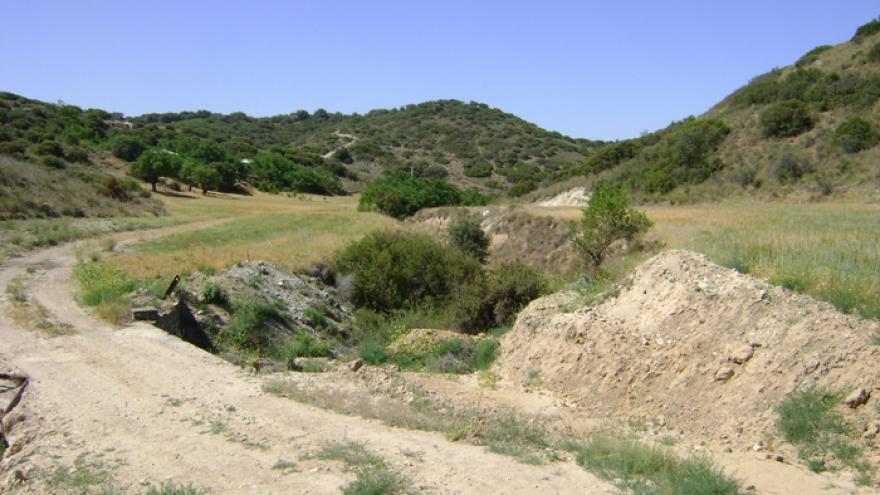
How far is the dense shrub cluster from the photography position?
50375 mm

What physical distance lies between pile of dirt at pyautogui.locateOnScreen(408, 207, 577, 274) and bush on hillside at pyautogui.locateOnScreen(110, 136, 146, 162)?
1593 inches

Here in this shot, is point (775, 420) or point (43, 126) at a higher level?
point (43, 126)

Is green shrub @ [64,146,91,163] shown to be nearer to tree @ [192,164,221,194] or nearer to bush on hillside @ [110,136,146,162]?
bush on hillside @ [110,136,146,162]

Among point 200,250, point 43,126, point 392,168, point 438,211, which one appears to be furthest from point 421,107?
point 200,250

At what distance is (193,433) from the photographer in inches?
340

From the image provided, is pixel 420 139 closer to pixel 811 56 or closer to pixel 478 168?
pixel 478 168

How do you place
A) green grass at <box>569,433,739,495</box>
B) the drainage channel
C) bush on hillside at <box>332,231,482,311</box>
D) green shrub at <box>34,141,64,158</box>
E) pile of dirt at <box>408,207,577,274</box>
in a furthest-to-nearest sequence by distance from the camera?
green shrub at <box>34,141,64,158</box>, pile of dirt at <box>408,207,577,274</box>, bush on hillside at <box>332,231,482,311</box>, the drainage channel, green grass at <box>569,433,739,495</box>

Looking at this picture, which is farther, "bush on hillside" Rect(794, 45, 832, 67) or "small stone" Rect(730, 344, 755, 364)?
"bush on hillside" Rect(794, 45, 832, 67)

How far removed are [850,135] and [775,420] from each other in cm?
3838

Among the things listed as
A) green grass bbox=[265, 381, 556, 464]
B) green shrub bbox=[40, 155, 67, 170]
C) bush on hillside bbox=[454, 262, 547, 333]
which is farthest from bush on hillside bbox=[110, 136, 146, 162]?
green grass bbox=[265, 381, 556, 464]

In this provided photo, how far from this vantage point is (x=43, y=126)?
248ft

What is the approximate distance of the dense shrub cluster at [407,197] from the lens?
1983 inches

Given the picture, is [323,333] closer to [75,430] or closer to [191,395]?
[191,395]

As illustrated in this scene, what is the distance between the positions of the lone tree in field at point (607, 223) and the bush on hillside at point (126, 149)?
184 ft
